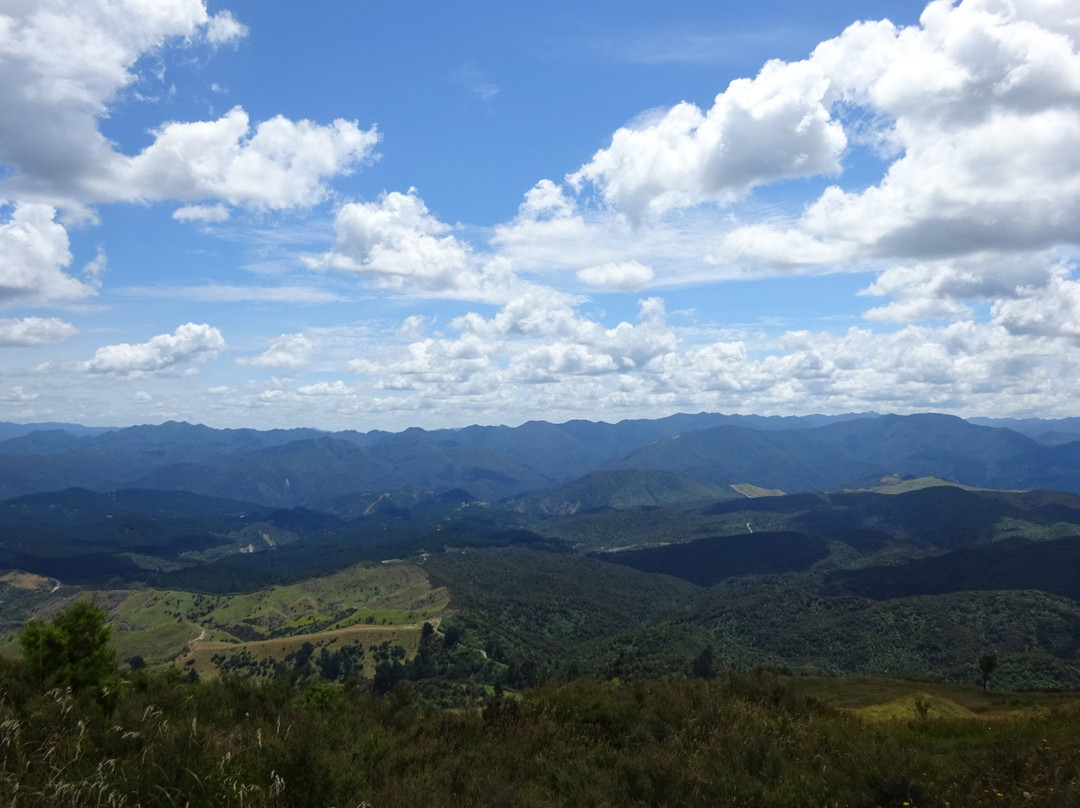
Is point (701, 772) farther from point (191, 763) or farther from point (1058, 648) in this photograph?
point (1058, 648)

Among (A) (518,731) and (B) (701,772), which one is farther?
(A) (518,731)

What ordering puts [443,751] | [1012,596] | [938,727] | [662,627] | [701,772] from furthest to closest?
[1012,596] < [662,627] < [938,727] < [443,751] < [701,772]

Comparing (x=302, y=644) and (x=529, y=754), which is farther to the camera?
(x=302, y=644)

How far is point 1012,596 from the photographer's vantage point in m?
185

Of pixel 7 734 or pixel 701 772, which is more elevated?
pixel 7 734

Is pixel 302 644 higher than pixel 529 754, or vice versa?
pixel 529 754

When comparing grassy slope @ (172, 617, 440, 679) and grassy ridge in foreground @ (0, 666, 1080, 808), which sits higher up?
grassy ridge in foreground @ (0, 666, 1080, 808)

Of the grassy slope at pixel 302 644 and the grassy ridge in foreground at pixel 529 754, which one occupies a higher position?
the grassy ridge in foreground at pixel 529 754

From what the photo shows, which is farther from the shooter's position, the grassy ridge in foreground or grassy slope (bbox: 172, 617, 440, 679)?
grassy slope (bbox: 172, 617, 440, 679)

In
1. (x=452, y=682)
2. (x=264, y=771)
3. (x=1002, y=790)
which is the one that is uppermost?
(x=264, y=771)

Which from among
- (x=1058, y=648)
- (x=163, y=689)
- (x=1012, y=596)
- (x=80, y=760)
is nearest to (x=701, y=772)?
(x=80, y=760)

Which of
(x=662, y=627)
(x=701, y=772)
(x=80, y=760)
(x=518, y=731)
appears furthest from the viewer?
(x=662, y=627)

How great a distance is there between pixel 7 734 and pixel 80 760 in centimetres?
167

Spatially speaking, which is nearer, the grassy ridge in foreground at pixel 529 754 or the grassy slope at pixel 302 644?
the grassy ridge in foreground at pixel 529 754
